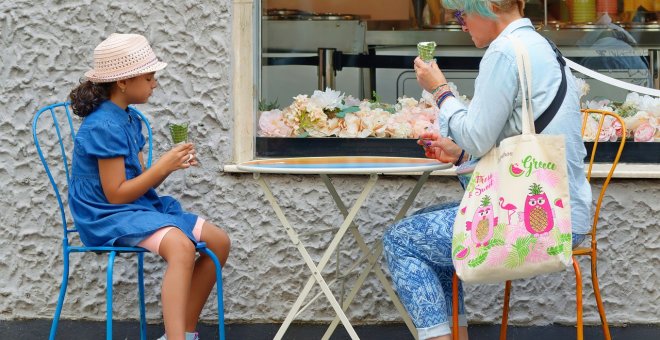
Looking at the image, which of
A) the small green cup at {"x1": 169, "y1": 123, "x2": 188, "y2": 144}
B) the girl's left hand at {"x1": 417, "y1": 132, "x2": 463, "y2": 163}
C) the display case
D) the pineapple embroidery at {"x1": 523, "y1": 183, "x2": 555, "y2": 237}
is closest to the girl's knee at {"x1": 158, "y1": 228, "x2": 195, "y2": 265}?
the small green cup at {"x1": 169, "y1": 123, "x2": 188, "y2": 144}

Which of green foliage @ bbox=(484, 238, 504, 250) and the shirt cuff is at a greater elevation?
A: the shirt cuff

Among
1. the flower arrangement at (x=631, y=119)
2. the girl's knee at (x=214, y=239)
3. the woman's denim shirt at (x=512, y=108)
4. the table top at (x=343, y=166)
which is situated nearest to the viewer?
the woman's denim shirt at (x=512, y=108)

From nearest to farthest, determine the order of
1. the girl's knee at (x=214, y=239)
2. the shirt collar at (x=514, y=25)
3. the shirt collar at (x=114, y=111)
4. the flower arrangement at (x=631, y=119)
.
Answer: the shirt collar at (x=514, y=25), the shirt collar at (x=114, y=111), the girl's knee at (x=214, y=239), the flower arrangement at (x=631, y=119)

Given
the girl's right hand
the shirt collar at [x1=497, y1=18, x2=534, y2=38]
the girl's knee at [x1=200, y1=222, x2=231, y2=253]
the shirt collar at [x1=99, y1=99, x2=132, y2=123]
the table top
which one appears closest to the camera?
the shirt collar at [x1=497, y1=18, x2=534, y2=38]

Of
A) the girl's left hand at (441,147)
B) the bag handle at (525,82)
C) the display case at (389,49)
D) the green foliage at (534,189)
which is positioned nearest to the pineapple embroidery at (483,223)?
the green foliage at (534,189)

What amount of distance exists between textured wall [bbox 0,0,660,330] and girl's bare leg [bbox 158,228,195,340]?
0.92m

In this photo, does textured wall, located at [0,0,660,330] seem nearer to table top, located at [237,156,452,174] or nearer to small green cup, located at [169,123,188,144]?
table top, located at [237,156,452,174]

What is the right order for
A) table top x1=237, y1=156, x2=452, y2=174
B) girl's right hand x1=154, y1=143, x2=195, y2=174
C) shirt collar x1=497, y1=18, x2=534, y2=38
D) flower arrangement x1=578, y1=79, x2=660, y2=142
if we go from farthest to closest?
flower arrangement x1=578, y1=79, x2=660, y2=142
girl's right hand x1=154, y1=143, x2=195, y2=174
table top x1=237, y1=156, x2=452, y2=174
shirt collar x1=497, y1=18, x2=534, y2=38

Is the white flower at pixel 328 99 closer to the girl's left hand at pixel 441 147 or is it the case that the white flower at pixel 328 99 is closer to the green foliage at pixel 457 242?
the girl's left hand at pixel 441 147

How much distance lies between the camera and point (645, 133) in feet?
15.2

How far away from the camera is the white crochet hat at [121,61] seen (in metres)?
3.73

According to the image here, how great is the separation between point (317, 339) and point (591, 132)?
1480mm

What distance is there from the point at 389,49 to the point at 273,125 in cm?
64

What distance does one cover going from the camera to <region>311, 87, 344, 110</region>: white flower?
474cm
